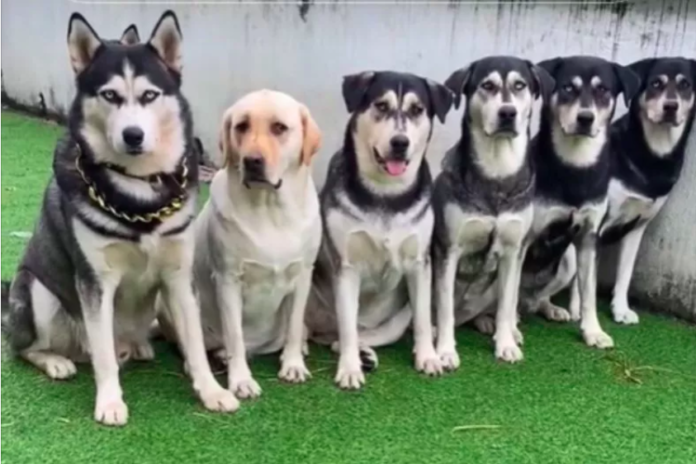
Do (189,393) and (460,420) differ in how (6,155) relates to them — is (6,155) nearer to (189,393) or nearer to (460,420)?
(189,393)

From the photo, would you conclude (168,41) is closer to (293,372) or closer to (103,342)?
(103,342)

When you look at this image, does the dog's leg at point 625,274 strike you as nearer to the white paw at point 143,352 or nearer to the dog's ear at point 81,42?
the white paw at point 143,352

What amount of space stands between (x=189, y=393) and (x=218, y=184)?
3.09 ft

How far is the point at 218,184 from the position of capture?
13.2 ft

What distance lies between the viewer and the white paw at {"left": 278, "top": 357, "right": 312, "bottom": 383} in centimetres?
414

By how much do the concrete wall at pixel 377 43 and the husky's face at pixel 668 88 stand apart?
235 mm

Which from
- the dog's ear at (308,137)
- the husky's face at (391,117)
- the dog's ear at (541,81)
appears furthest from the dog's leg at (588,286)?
the dog's ear at (308,137)

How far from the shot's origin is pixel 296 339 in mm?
4195

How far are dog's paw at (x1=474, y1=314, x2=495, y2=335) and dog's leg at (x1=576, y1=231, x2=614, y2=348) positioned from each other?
1.56ft

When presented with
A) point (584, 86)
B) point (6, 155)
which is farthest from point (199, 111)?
point (584, 86)

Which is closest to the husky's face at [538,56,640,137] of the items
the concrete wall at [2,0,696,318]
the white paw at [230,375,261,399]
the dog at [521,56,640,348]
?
the dog at [521,56,640,348]

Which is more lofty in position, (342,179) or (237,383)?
(342,179)

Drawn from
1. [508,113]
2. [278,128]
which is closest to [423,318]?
[508,113]

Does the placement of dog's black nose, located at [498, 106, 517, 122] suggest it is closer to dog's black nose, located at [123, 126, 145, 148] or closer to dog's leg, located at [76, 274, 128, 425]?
dog's black nose, located at [123, 126, 145, 148]
